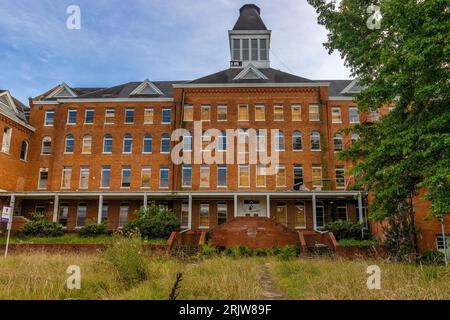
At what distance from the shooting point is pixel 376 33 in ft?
47.6

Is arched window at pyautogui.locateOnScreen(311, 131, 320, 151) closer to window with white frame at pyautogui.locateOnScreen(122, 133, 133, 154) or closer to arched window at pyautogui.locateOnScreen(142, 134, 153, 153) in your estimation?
arched window at pyautogui.locateOnScreen(142, 134, 153, 153)

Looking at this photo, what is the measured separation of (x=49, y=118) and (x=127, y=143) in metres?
8.63

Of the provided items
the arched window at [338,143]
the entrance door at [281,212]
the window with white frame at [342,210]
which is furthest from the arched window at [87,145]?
the window with white frame at [342,210]

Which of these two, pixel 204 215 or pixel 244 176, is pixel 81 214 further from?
pixel 244 176

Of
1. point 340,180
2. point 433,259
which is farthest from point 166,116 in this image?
point 433,259

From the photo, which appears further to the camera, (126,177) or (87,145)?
(87,145)

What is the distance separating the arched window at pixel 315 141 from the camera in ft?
111

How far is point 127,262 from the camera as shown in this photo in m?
8.68

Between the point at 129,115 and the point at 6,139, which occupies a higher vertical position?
the point at 129,115

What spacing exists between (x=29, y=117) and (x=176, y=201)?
58.7 feet

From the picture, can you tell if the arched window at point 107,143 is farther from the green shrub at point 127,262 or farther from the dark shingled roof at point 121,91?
the green shrub at point 127,262
